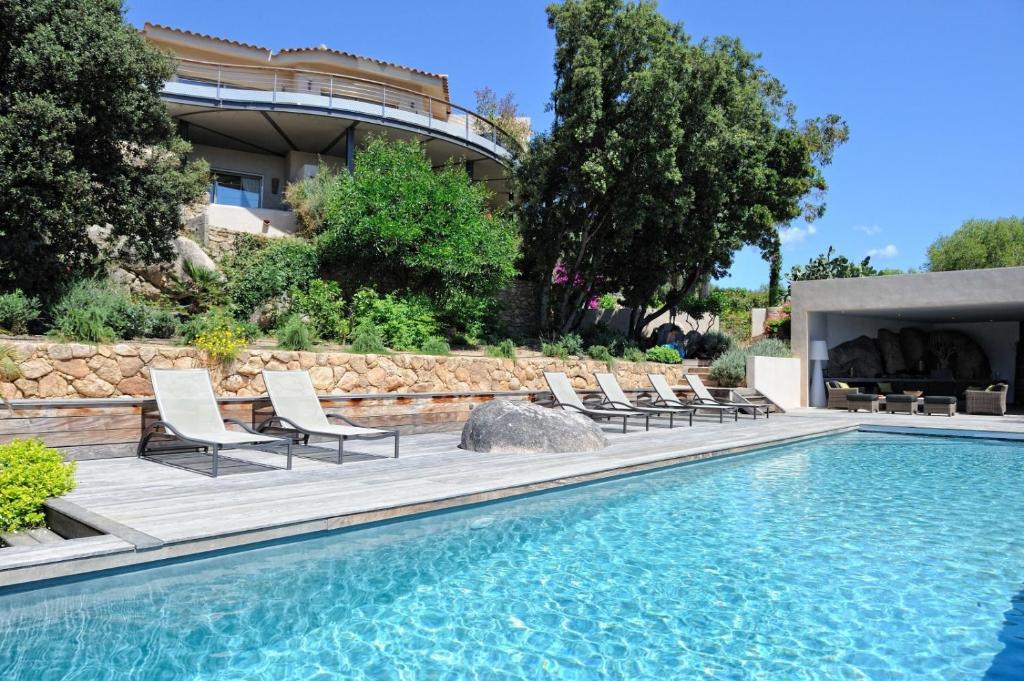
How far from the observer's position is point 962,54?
1331cm

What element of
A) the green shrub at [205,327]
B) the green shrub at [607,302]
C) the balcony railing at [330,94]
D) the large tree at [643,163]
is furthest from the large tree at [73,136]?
the green shrub at [607,302]

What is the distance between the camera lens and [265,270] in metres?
13.7

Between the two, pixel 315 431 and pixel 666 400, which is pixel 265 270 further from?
pixel 666 400

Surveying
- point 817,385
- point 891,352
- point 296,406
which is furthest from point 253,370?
point 891,352

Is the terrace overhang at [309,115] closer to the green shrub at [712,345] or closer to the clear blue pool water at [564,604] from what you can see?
the green shrub at [712,345]

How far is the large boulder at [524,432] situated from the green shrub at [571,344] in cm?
699

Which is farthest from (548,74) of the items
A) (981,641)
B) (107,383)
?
(981,641)

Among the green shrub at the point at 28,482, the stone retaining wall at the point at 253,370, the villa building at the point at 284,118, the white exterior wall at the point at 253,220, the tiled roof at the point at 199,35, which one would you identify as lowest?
the green shrub at the point at 28,482

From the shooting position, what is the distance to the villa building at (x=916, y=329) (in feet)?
55.8

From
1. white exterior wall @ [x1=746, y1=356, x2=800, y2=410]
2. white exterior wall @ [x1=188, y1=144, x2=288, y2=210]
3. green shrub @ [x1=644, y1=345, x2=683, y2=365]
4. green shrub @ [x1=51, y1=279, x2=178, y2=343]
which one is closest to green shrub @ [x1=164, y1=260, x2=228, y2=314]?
green shrub @ [x1=51, y1=279, x2=178, y2=343]

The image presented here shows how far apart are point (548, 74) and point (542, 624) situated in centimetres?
1546

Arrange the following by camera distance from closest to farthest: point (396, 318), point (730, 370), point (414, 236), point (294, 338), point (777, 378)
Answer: point (294, 338) → point (396, 318) → point (414, 236) → point (730, 370) → point (777, 378)

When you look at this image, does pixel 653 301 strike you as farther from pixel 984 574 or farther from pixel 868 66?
pixel 984 574

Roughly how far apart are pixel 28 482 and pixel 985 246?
48216mm
